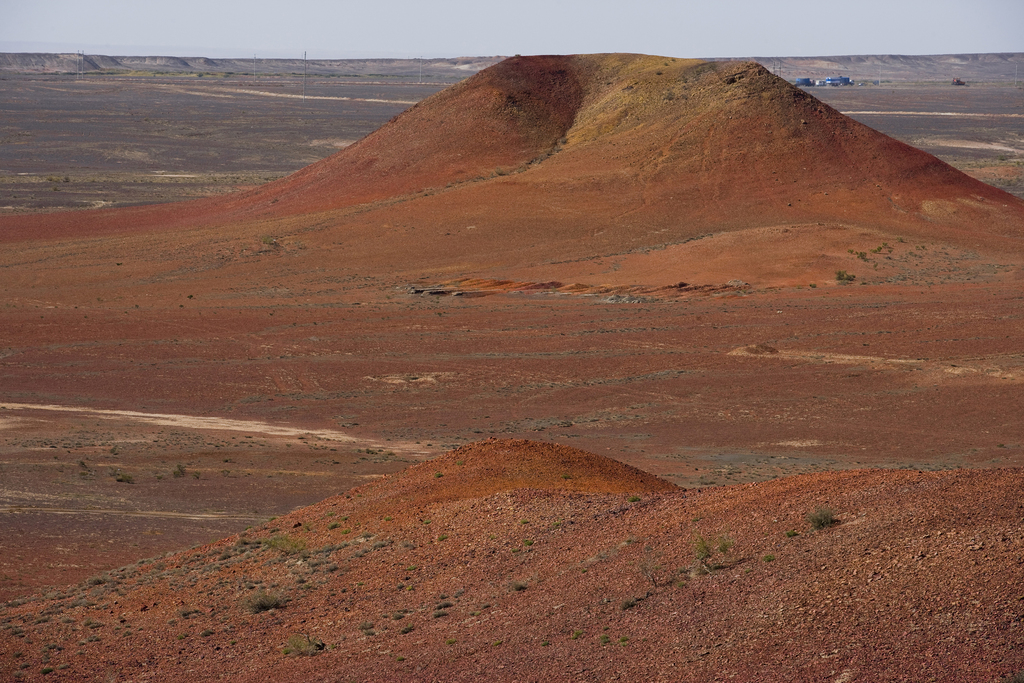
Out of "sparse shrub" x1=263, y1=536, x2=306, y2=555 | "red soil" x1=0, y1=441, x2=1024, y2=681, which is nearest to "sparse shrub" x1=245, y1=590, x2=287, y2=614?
"red soil" x1=0, y1=441, x2=1024, y2=681

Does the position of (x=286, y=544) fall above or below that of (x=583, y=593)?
below

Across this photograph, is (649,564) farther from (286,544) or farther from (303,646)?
(286,544)

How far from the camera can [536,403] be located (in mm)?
27250

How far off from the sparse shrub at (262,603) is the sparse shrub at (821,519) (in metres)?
6.80

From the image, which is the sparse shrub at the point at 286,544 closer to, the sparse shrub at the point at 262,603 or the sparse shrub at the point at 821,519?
the sparse shrub at the point at 262,603

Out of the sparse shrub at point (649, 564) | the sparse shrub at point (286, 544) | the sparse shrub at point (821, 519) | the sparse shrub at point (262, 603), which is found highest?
the sparse shrub at point (821, 519)

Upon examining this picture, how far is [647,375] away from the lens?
29.4 m

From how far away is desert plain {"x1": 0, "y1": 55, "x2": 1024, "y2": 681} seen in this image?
1080cm

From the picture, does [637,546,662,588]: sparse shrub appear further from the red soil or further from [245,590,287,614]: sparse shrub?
[245,590,287,614]: sparse shrub

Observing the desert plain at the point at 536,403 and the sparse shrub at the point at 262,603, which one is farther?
the sparse shrub at the point at 262,603

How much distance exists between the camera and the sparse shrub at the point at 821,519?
11570 mm

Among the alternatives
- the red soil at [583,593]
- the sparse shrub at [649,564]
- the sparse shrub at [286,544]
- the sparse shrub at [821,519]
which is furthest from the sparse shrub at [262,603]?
the sparse shrub at [821,519]

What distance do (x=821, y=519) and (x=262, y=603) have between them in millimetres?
7056

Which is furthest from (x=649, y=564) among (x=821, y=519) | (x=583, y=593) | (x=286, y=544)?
(x=286, y=544)
